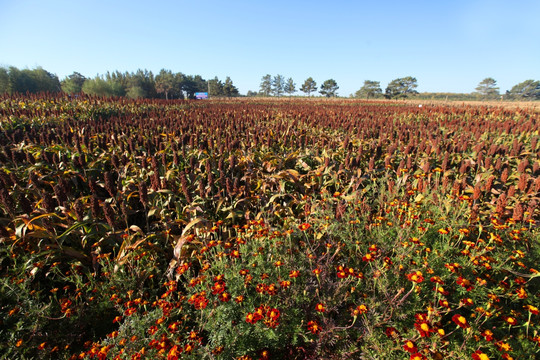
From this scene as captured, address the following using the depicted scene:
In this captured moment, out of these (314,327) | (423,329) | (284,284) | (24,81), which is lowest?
(314,327)

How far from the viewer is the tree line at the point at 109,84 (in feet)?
119

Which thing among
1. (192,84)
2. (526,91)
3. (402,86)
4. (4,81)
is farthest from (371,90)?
(4,81)

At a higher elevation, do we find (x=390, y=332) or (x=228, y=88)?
(x=228, y=88)

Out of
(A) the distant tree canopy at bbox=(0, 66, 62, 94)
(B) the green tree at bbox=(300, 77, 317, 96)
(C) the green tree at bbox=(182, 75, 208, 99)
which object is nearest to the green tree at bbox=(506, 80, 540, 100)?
(B) the green tree at bbox=(300, 77, 317, 96)

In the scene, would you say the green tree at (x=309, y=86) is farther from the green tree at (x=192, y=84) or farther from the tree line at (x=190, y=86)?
the green tree at (x=192, y=84)

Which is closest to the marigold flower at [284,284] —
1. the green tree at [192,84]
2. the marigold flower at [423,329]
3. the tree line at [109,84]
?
the marigold flower at [423,329]

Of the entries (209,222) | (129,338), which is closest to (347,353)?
(129,338)

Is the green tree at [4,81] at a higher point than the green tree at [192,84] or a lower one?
lower

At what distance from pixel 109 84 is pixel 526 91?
406 ft

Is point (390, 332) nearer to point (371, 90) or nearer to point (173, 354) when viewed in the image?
point (173, 354)

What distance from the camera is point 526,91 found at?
7981cm

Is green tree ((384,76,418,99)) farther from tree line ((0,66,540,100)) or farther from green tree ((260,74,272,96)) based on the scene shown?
green tree ((260,74,272,96))

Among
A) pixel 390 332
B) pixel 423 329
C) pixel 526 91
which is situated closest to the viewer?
pixel 423 329

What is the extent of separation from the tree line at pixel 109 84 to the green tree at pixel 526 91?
98.0m
